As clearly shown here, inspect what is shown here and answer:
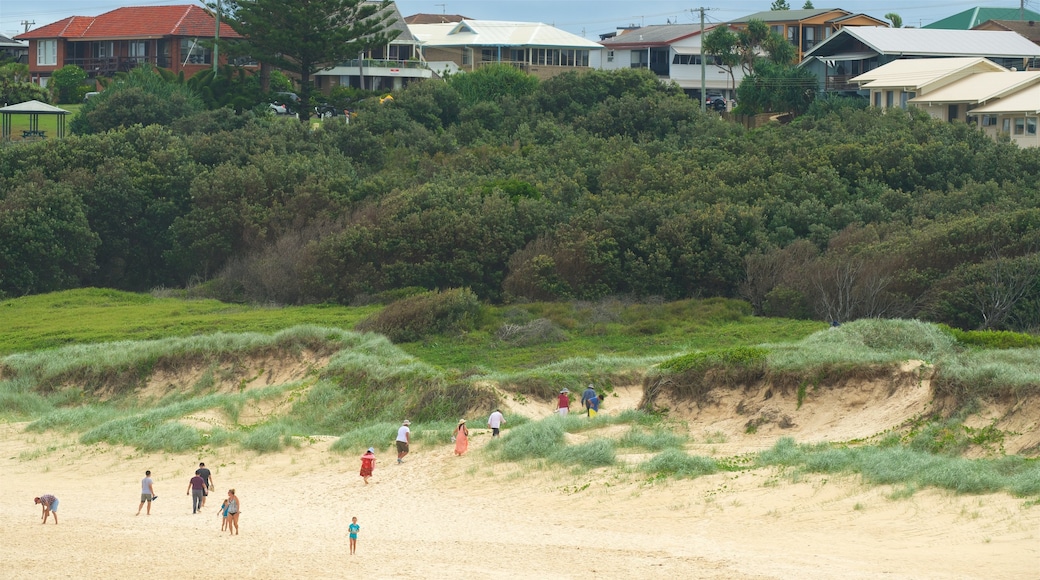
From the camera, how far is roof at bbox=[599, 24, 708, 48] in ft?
294

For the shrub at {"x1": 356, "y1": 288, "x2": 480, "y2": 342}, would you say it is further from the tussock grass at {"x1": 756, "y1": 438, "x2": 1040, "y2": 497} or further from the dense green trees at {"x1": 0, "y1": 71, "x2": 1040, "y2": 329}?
the tussock grass at {"x1": 756, "y1": 438, "x2": 1040, "y2": 497}

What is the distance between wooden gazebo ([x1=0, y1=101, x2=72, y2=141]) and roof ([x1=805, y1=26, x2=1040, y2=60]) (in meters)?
38.2

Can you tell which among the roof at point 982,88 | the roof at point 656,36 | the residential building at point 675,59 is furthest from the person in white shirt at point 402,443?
the roof at point 656,36

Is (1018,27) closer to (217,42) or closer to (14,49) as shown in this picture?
(217,42)

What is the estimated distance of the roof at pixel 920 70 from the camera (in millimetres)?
68062

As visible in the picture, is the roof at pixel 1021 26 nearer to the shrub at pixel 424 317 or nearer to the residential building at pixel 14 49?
the shrub at pixel 424 317

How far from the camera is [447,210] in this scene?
4847cm

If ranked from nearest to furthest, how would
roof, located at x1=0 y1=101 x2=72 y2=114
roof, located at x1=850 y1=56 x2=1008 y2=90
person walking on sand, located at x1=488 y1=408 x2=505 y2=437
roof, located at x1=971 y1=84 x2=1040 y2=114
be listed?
person walking on sand, located at x1=488 y1=408 x2=505 y2=437 < roof, located at x1=971 y1=84 x2=1040 y2=114 < roof, located at x1=0 y1=101 x2=72 y2=114 < roof, located at x1=850 y1=56 x2=1008 y2=90

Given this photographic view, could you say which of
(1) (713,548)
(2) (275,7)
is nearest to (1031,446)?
(1) (713,548)

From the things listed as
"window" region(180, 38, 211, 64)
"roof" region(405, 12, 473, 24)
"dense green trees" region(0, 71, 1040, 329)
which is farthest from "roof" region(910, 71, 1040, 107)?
"roof" region(405, 12, 473, 24)

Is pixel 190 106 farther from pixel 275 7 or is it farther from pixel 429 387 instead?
pixel 429 387

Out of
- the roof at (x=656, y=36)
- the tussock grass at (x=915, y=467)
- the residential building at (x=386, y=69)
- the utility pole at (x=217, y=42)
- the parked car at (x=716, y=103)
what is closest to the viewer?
the tussock grass at (x=915, y=467)

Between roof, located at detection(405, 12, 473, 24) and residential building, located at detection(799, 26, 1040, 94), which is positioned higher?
roof, located at detection(405, 12, 473, 24)

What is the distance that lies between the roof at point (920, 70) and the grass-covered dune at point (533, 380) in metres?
29.4
